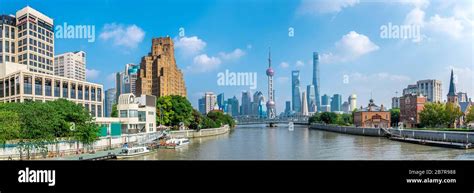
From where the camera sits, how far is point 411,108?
26984mm

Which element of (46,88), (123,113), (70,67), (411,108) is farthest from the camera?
(70,67)

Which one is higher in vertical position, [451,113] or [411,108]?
[411,108]

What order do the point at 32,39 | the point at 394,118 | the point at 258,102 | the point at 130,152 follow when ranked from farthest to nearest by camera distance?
1. the point at 258,102
2. the point at 394,118
3. the point at 32,39
4. the point at 130,152

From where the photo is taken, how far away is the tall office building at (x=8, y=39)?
22.2 m

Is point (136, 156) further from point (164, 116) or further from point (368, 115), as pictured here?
point (368, 115)

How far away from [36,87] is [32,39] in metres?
9.49

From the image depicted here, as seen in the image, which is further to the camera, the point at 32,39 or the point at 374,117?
the point at 374,117

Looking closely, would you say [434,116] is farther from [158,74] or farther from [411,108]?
[158,74]

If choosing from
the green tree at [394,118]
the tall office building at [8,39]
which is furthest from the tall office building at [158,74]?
the green tree at [394,118]

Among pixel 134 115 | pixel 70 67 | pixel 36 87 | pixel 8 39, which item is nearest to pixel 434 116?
pixel 134 115

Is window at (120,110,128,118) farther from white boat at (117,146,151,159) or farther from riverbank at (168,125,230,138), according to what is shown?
white boat at (117,146,151,159)

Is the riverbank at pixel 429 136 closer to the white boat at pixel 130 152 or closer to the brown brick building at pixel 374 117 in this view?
the brown brick building at pixel 374 117

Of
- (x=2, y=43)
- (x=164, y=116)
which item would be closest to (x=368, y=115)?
(x=164, y=116)
